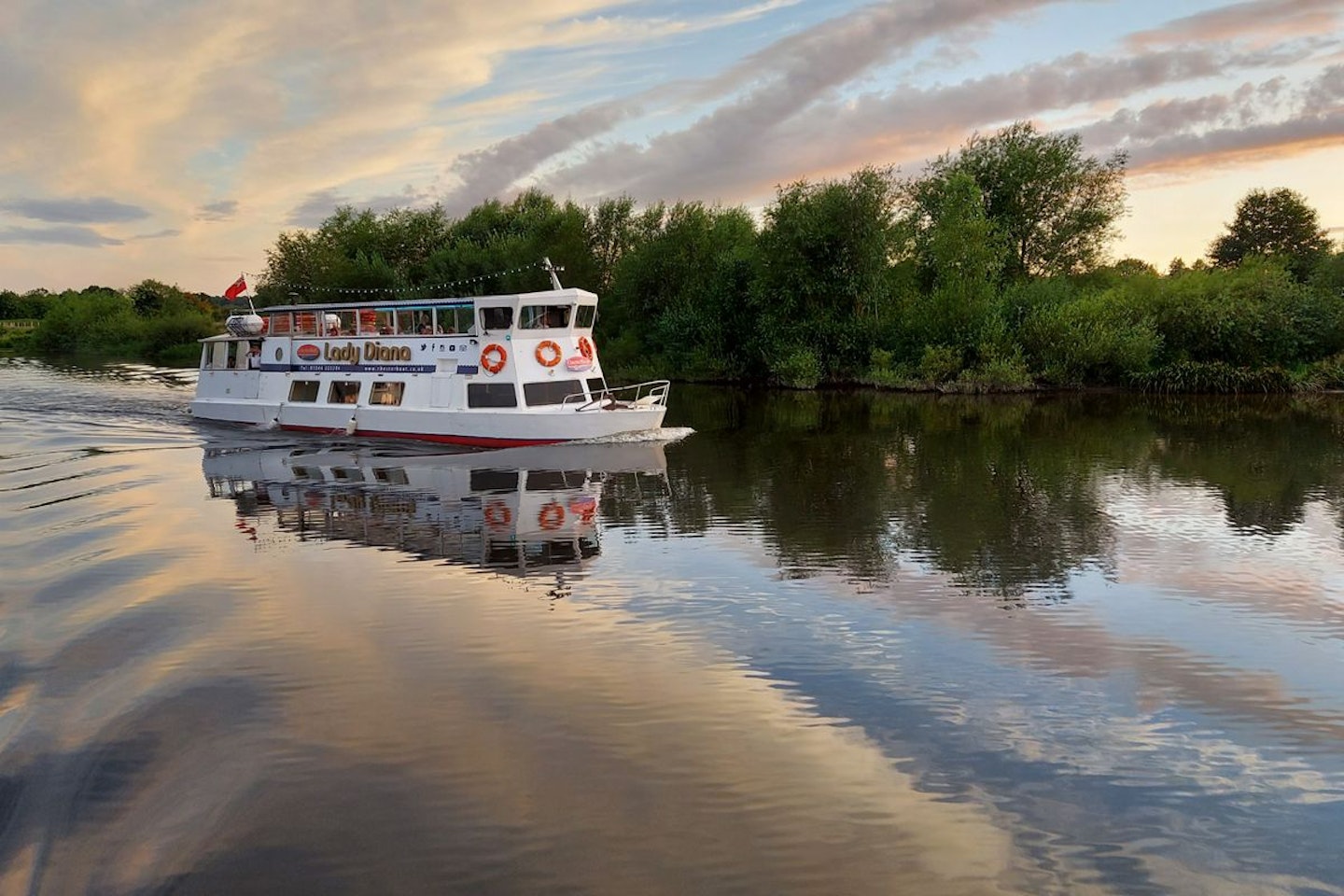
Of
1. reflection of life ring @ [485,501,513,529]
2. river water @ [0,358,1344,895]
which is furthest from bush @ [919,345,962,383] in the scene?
reflection of life ring @ [485,501,513,529]

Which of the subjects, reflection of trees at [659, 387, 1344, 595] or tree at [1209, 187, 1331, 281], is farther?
tree at [1209, 187, 1331, 281]

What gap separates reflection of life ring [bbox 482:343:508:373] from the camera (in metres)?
30.9

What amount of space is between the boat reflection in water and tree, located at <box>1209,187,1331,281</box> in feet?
280

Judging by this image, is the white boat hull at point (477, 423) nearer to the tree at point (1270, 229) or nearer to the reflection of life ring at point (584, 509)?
the reflection of life ring at point (584, 509)

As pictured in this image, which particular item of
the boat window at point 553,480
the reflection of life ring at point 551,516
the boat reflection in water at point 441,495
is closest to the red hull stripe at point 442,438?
the boat reflection in water at point 441,495

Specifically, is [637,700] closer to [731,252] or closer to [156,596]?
[156,596]

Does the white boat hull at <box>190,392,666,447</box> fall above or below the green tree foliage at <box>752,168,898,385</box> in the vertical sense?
below

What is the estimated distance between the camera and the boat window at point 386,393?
33812 millimetres

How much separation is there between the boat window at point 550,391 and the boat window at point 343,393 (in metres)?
8.09

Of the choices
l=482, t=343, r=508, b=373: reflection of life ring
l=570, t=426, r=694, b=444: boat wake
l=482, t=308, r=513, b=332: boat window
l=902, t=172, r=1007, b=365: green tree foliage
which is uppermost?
l=902, t=172, r=1007, b=365: green tree foliage

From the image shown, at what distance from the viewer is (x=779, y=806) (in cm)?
825

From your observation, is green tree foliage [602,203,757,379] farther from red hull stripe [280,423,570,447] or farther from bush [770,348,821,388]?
red hull stripe [280,423,570,447]

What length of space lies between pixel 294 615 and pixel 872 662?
27.9ft

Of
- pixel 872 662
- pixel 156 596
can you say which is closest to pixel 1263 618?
pixel 872 662
